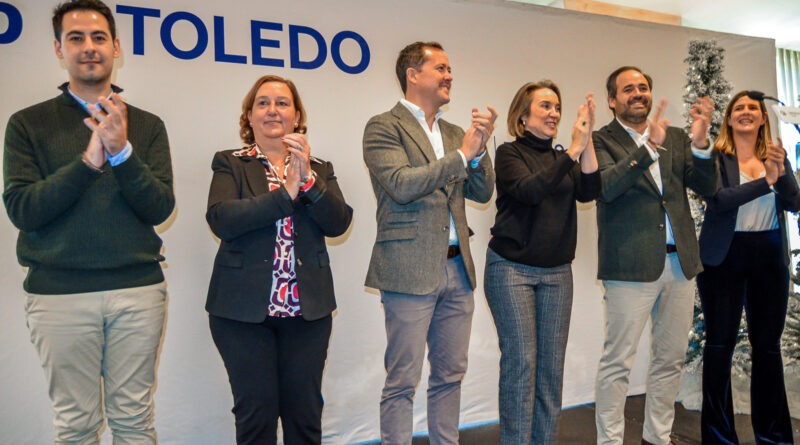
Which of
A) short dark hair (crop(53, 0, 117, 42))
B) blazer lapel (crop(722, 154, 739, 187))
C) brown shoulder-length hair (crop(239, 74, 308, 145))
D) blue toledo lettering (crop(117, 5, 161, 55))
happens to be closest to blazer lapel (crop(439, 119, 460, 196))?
brown shoulder-length hair (crop(239, 74, 308, 145))

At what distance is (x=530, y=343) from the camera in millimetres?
2451

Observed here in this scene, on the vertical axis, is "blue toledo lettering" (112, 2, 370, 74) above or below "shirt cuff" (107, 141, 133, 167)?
above

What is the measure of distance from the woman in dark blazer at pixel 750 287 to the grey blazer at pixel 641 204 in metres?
0.14

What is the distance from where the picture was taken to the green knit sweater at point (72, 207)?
179 centimetres

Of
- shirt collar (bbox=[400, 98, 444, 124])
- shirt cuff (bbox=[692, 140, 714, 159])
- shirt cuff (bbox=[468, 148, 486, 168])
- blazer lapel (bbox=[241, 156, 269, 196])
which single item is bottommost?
blazer lapel (bbox=[241, 156, 269, 196])

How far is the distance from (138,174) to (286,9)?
182cm

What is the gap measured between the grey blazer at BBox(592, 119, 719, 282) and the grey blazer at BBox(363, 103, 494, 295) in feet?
2.53

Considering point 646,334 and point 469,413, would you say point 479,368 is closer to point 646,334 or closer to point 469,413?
point 469,413

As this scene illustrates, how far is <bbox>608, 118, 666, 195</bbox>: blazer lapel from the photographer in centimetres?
278

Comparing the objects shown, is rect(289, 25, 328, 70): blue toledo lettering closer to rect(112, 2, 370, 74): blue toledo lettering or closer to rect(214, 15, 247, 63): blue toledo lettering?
rect(112, 2, 370, 74): blue toledo lettering

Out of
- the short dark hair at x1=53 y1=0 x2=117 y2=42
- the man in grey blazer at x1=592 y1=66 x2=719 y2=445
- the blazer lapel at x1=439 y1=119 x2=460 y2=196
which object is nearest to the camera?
the short dark hair at x1=53 y1=0 x2=117 y2=42

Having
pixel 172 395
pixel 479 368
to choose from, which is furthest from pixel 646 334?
pixel 172 395

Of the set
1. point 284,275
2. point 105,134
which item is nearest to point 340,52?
point 284,275

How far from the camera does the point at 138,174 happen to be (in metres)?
1.85
